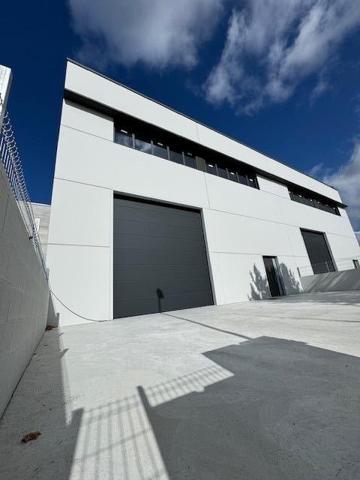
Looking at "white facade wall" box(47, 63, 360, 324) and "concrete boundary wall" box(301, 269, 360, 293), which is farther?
"concrete boundary wall" box(301, 269, 360, 293)

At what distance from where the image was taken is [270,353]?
2607 mm

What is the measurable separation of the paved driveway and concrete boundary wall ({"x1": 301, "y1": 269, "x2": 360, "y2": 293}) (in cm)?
1144

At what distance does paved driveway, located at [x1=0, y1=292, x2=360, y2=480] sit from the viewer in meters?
1.05

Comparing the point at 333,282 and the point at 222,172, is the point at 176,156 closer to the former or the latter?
the point at 222,172

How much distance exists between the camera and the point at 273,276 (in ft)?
39.9

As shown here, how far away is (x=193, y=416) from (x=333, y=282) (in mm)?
14166

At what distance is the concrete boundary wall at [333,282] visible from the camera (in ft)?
38.0

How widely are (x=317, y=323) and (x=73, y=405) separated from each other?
13.9 ft

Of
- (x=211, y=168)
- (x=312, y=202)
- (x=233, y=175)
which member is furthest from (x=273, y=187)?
(x=312, y=202)

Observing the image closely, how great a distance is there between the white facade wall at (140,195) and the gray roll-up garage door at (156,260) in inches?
16.2

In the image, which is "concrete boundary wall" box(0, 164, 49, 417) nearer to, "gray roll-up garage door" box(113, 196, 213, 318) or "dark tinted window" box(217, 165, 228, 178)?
"gray roll-up garage door" box(113, 196, 213, 318)

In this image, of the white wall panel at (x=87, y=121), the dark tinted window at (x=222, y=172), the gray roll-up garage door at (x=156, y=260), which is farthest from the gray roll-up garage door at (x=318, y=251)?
the white wall panel at (x=87, y=121)

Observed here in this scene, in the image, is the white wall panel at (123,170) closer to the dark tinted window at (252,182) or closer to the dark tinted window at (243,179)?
the dark tinted window at (243,179)

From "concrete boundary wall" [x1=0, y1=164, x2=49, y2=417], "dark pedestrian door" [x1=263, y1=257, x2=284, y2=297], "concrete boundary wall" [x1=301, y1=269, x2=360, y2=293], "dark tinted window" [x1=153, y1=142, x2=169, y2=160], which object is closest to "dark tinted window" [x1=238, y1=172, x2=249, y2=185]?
"dark pedestrian door" [x1=263, y1=257, x2=284, y2=297]
